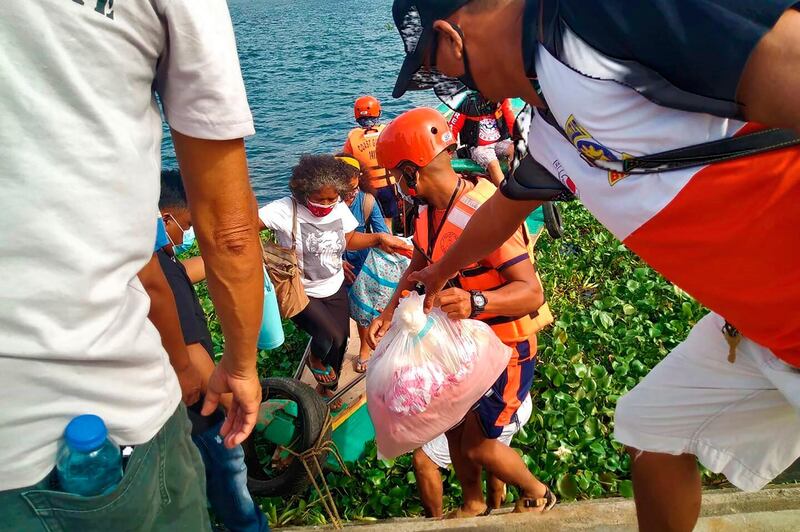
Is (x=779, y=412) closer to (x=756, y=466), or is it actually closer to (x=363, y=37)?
(x=756, y=466)

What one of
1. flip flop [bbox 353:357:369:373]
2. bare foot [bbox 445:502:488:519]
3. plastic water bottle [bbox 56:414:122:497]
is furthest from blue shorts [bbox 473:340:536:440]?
flip flop [bbox 353:357:369:373]

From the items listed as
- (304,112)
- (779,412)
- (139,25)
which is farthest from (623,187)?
(304,112)

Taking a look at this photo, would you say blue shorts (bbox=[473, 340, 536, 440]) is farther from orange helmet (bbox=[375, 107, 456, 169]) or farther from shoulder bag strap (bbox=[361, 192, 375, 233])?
shoulder bag strap (bbox=[361, 192, 375, 233])

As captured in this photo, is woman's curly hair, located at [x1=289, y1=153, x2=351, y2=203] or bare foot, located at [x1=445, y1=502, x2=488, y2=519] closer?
bare foot, located at [x1=445, y1=502, x2=488, y2=519]

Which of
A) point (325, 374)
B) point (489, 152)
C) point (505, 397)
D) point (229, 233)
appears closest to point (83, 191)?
point (229, 233)

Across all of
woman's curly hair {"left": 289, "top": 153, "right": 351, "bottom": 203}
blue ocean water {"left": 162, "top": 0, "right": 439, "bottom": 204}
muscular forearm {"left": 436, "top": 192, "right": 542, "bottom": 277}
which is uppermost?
muscular forearm {"left": 436, "top": 192, "right": 542, "bottom": 277}

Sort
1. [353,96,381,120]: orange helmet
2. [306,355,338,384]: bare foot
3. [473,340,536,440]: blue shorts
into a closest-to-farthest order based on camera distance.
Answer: [473,340,536,440]: blue shorts, [306,355,338,384]: bare foot, [353,96,381,120]: orange helmet

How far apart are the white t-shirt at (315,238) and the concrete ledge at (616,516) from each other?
2260 millimetres

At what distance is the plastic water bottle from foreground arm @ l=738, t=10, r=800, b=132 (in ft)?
4.76

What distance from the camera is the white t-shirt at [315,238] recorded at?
4.45 meters

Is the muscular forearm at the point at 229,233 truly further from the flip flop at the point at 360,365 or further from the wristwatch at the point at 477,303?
the flip flop at the point at 360,365

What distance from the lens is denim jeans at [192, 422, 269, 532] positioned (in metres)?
2.79

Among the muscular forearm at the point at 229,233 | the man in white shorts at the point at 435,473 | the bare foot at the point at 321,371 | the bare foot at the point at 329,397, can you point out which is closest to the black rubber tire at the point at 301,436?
the man in white shorts at the point at 435,473

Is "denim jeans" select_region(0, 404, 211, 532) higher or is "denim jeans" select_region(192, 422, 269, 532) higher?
"denim jeans" select_region(0, 404, 211, 532)
